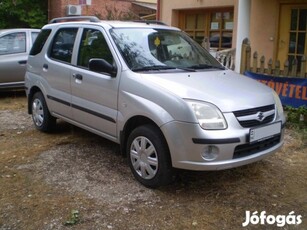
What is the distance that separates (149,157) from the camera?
14.2ft

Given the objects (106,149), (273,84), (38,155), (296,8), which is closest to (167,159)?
(106,149)

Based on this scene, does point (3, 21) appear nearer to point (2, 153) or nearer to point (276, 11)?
point (276, 11)

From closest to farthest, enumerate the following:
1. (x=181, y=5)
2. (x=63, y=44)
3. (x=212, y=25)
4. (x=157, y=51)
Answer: (x=157, y=51) < (x=63, y=44) < (x=212, y=25) < (x=181, y=5)

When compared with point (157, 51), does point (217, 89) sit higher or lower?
lower

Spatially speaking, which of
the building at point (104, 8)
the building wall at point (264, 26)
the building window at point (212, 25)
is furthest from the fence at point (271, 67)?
the building at point (104, 8)

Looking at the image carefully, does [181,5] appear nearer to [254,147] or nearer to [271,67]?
[271,67]

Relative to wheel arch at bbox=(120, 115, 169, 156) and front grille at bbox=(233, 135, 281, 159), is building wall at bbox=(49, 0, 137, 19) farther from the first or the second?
front grille at bbox=(233, 135, 281, 159)

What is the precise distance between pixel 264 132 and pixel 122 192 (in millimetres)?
1606

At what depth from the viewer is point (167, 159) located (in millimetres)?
4164

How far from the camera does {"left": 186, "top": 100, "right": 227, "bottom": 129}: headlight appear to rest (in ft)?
12.9

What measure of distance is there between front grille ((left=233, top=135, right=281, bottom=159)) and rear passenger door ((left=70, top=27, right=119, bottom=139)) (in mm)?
1484

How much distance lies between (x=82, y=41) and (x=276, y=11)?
6816 millimetres

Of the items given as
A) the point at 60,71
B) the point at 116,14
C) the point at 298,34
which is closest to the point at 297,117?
the point at 60,71

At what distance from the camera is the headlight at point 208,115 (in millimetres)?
3932
